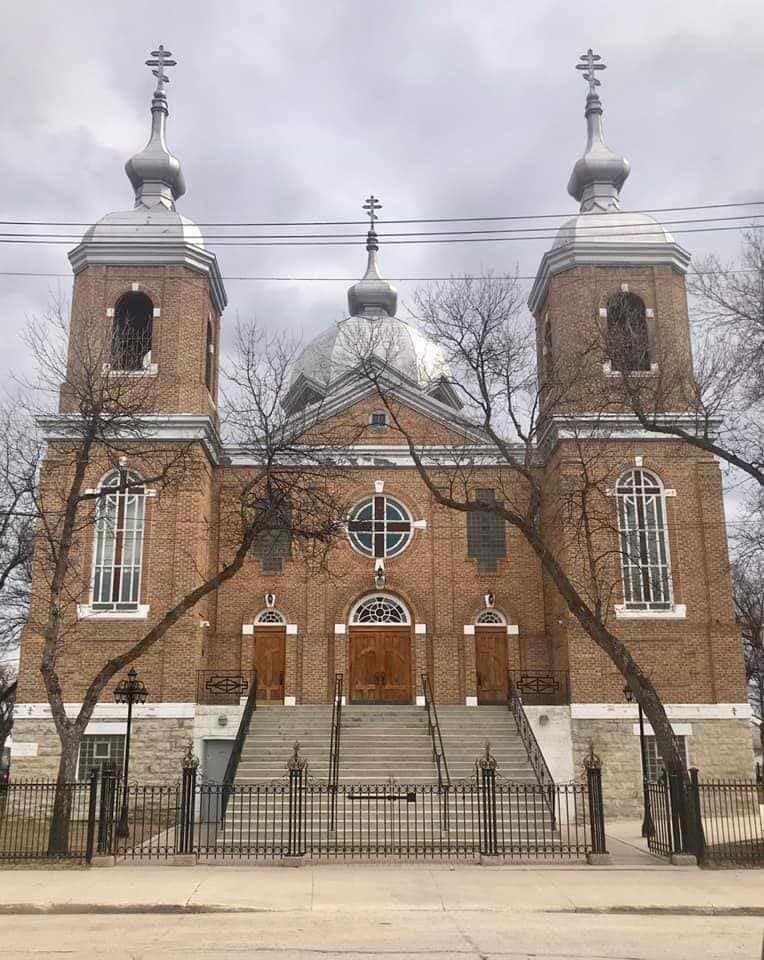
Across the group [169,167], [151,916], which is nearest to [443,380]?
[151,916]

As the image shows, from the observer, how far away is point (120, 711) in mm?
23188

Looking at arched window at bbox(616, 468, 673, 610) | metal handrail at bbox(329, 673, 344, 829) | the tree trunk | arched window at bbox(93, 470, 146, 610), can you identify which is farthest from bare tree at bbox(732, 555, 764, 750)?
the tree trunk

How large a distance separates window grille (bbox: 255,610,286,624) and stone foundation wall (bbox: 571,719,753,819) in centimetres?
770

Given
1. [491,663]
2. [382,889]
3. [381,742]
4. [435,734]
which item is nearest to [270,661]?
[381,742]

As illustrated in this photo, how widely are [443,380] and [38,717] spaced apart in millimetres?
11835

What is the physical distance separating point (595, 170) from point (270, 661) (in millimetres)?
15919

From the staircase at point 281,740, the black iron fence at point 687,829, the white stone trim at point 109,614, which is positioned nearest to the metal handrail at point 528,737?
the black iron fence at point 687,829

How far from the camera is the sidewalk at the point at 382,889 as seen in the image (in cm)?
1211

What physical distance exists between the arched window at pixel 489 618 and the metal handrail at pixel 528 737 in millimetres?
1290

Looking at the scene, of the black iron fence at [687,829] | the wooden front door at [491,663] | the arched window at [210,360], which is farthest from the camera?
the arched window at [210,360]

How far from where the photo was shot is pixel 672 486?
24.9m

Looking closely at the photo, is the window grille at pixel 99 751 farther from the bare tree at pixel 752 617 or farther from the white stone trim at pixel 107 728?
the bare tree at pixel 752 617

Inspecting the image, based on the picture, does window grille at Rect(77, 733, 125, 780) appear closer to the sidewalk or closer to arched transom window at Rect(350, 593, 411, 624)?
arched transom window at Rect(350, 593, 411, 624)

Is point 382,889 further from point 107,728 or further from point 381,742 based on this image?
point 107,728
